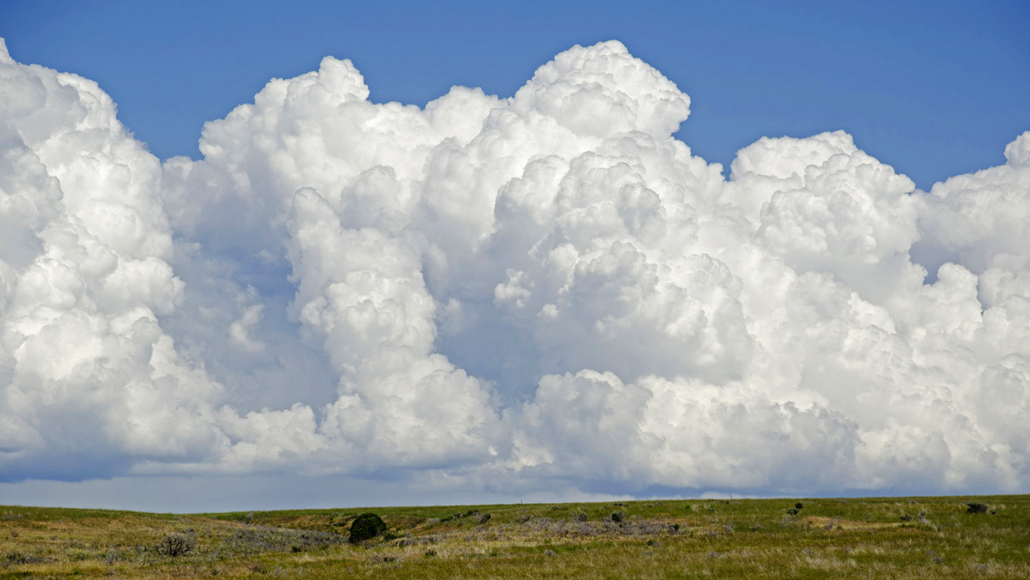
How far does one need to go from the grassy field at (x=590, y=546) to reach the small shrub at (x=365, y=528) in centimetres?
191

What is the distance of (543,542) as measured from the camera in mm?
52844

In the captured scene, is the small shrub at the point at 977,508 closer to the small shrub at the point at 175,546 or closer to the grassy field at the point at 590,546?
the grassy field at the point at 590,546

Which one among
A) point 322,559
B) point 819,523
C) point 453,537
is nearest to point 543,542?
point 453,537

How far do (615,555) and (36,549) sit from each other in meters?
37.5

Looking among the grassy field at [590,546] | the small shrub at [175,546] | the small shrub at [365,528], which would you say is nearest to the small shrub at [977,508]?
the grassy field at [590,546]

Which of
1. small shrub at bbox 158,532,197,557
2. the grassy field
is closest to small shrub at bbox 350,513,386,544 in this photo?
the grassy field

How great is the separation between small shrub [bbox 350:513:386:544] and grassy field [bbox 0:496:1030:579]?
1.91 metres

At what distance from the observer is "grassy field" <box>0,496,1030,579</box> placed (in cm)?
3638

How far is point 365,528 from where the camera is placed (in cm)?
6650

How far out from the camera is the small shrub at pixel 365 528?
A: 65.9 m

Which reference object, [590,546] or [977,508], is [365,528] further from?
[977,508]

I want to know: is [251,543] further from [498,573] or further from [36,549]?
[498,573]

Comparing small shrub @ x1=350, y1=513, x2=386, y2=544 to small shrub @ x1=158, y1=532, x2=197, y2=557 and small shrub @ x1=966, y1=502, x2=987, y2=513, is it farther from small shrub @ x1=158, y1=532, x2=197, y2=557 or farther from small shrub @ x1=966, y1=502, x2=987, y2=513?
small shrub @ x1=966, y1=502, x2=987, y2=513

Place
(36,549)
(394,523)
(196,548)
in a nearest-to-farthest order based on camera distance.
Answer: (36,549) → (196,548) → (394,523)
